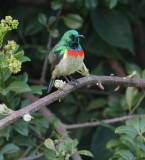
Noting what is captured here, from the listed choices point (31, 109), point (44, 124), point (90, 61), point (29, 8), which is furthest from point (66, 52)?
point (29, 8)

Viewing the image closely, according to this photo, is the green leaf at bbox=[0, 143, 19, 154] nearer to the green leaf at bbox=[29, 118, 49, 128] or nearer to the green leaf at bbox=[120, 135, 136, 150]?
the green leaf at bbox=[29, 118, 49, 128]

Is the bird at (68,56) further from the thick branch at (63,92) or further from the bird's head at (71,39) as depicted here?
the thick branch at (63,92)

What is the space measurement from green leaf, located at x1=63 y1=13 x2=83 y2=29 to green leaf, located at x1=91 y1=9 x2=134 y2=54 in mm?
307

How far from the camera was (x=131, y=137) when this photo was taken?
247cm

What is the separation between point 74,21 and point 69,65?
78 centimetres

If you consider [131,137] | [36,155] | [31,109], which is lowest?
[36,155]

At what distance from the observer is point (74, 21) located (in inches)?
132

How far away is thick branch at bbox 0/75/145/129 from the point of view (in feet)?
5.46

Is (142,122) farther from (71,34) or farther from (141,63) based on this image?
(141,63)

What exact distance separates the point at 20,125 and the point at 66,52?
803 millimetres

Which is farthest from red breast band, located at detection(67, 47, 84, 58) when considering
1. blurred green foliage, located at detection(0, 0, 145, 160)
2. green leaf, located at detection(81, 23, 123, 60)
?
green leaf, located at detection(81, 23, 123, 60)

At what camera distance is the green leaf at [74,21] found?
3.31 meters

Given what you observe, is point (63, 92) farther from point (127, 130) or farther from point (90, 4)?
point (90, 4)

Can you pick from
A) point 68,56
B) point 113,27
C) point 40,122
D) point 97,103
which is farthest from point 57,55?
point 97,103
